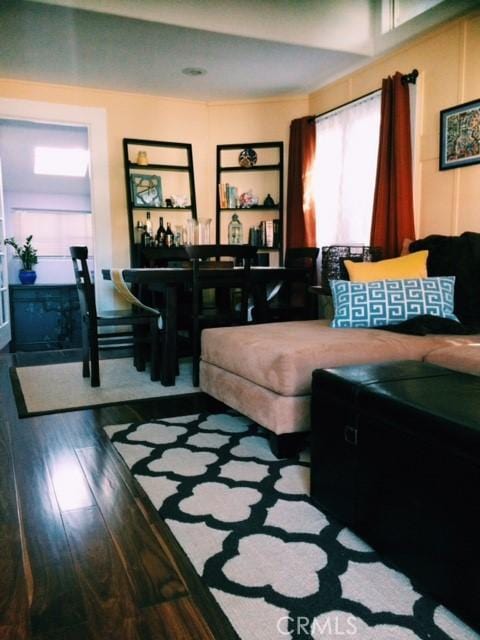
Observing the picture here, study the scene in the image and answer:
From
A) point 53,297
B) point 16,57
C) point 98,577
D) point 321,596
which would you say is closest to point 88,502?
point 98,577

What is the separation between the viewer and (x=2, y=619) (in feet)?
3.70

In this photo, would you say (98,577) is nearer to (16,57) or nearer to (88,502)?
(88,502)

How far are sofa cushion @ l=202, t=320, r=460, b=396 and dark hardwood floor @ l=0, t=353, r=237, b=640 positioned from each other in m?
0.66

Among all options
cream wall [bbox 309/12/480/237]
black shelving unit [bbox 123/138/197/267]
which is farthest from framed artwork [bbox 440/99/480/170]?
black shelving unit [bbox 123/138/197/267]

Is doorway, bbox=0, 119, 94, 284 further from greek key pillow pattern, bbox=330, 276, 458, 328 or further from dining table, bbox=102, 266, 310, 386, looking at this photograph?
greek key pillow pattern, bbox=330, 276, 458, 328

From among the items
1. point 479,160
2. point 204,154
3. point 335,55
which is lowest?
point 479,160

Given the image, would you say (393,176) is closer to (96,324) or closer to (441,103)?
(441,103)

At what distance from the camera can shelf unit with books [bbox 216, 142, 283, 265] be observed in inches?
198

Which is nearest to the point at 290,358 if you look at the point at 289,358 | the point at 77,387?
the point at 289,358

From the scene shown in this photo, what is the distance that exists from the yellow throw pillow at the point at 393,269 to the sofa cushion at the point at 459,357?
2.51ft

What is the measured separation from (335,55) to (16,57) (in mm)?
2487

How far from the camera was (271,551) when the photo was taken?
4.56 ft

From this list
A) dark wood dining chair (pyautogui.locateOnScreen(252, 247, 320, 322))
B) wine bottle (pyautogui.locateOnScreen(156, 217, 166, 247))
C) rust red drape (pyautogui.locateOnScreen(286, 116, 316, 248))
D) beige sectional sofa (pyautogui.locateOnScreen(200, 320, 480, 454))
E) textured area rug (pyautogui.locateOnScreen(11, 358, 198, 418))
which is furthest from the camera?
wine bottle (pyautogui.locateOnScreen(156, 217, 166, 247))

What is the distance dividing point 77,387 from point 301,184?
280cm
